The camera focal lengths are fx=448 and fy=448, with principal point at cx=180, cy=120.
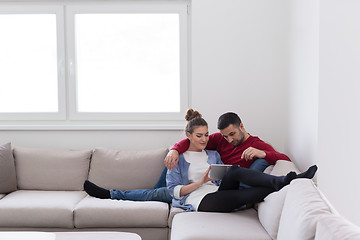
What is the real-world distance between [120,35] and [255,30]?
1.32 metres

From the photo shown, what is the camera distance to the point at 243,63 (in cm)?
417

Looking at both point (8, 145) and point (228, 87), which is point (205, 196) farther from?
point (8, 145)

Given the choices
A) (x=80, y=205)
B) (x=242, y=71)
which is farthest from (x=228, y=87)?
(x=80, y=205)

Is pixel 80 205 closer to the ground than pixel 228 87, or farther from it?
closer to the ground

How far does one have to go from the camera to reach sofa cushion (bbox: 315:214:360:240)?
54.7 inches

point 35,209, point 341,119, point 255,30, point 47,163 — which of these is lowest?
point 35,209

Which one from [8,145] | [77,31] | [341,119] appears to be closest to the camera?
[341,119]

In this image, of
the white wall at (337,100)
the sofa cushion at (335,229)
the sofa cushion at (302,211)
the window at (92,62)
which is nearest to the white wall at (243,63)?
the window at (92,62)

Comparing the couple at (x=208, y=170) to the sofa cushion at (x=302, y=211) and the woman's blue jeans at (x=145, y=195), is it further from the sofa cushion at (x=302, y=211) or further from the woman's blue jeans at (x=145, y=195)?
the sofa cushion at (x=302, y=211)

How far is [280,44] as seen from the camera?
4.14 m

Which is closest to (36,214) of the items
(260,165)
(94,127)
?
(94,127)

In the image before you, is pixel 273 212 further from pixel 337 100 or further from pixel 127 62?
pixel 127 62

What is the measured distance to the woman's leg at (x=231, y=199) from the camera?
113 inches

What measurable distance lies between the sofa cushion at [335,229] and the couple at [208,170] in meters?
→ 1.18
